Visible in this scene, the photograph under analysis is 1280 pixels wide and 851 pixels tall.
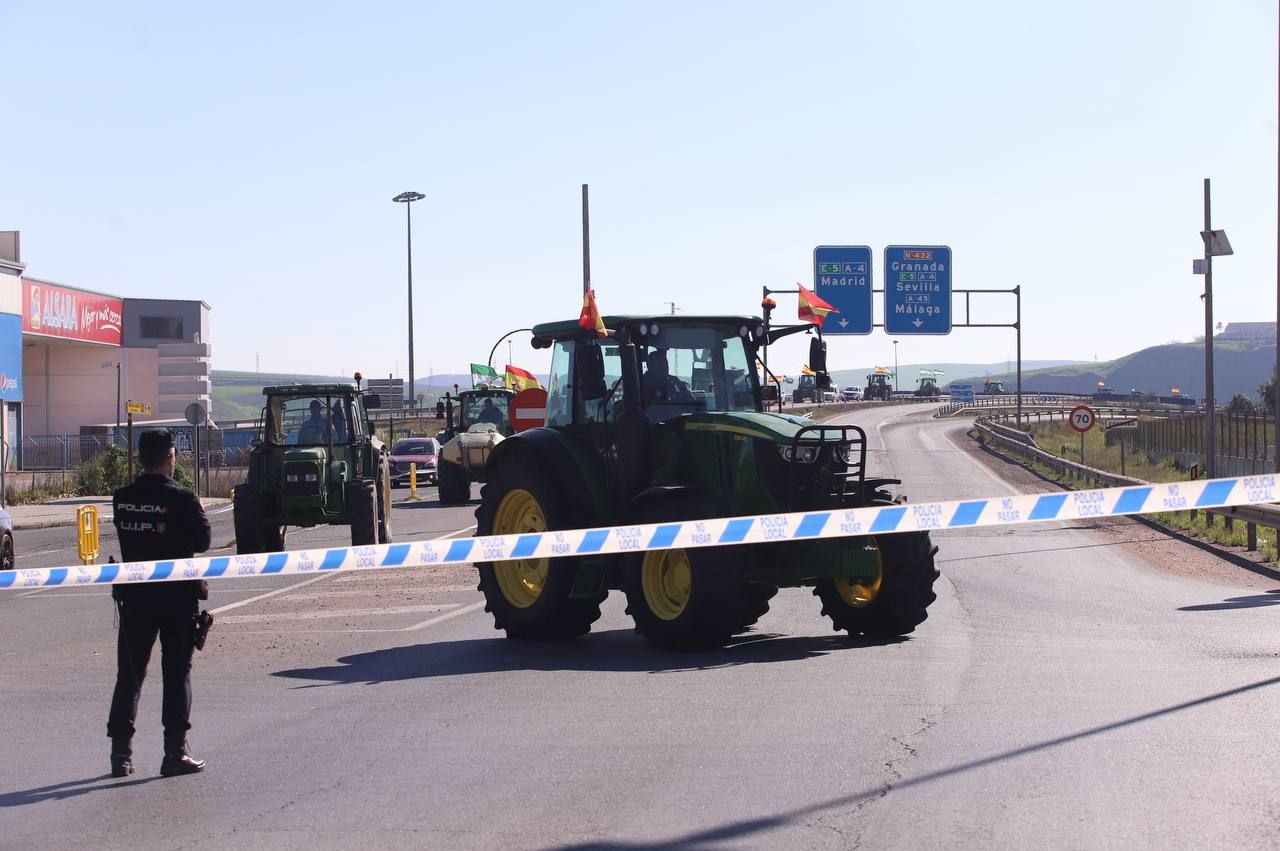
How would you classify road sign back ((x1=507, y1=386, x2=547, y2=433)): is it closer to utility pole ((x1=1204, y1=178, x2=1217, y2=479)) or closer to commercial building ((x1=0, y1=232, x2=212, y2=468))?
utility pole ((x1=1204, y1=178, x2=1217, y2=479))

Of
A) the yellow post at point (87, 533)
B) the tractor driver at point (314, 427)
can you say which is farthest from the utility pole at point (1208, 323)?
the yellow post at point (87, 533)

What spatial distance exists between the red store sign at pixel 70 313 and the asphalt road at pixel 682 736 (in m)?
48.1

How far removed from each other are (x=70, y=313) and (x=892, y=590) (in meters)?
58.7

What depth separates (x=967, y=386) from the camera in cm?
14088

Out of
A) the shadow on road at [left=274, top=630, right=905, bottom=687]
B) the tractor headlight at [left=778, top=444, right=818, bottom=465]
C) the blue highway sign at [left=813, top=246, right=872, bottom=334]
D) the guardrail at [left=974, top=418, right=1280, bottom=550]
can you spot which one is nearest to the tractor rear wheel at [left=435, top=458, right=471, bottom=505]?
the blue highway sign at [left=813, top=246, right=872, bottom=334]

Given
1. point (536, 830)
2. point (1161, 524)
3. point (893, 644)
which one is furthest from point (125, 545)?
point (1161, 524)

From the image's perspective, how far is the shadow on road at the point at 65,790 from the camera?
22.9ft

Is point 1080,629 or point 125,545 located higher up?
point 125,545

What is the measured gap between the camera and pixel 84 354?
70500 millimetres

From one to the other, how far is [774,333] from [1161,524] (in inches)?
548

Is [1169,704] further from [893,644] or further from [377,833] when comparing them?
[377,833]

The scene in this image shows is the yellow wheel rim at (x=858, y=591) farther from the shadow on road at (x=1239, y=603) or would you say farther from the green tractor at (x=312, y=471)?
the green tractor at (x=312, y=471)

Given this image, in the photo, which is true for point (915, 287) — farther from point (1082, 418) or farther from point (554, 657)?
point (554, 657)

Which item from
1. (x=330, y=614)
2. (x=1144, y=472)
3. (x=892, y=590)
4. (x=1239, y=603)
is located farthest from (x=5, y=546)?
(x=1144, y=472)
